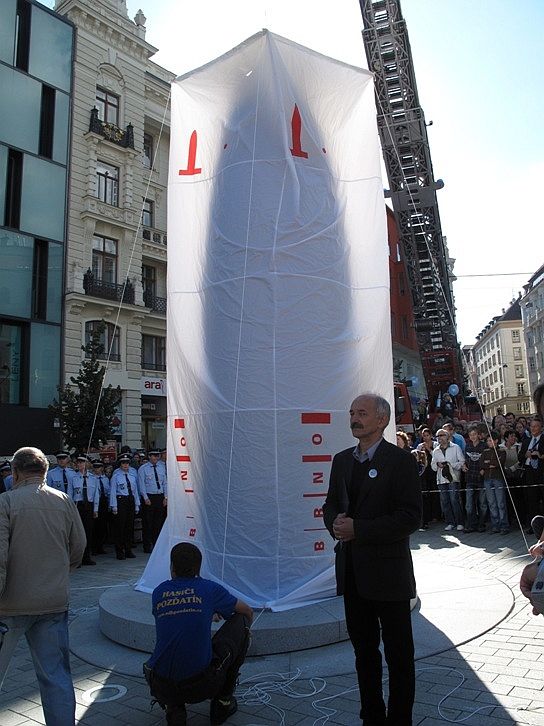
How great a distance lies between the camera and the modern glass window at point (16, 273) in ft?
69.8

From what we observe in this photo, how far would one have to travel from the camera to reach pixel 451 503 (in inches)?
487

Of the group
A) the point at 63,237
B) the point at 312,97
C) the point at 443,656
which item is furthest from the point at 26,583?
the point at 63,237

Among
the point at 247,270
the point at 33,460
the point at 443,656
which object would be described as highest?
the point at 247,270

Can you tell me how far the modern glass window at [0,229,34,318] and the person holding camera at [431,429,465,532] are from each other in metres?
16.0

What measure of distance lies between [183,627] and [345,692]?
1406 millimetres

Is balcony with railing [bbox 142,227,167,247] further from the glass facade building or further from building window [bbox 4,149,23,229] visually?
building window [bbox 4,149,23,229]

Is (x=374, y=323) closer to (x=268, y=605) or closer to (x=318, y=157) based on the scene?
(x=318, y=157)

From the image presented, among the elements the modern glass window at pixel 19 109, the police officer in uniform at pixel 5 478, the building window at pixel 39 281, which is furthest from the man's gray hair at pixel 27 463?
the modern glass window at pixel 19 109

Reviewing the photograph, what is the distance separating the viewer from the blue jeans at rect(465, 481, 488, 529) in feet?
38.6

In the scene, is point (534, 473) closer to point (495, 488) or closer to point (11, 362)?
point (495, 488)

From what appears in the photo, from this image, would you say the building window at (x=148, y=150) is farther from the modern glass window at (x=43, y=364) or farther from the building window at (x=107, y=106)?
the modern glass window at (x=43, y=364)

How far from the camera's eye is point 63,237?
2327 centimetres

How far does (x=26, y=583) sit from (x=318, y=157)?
536 cm

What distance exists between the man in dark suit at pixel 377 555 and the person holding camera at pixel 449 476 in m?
9.22
